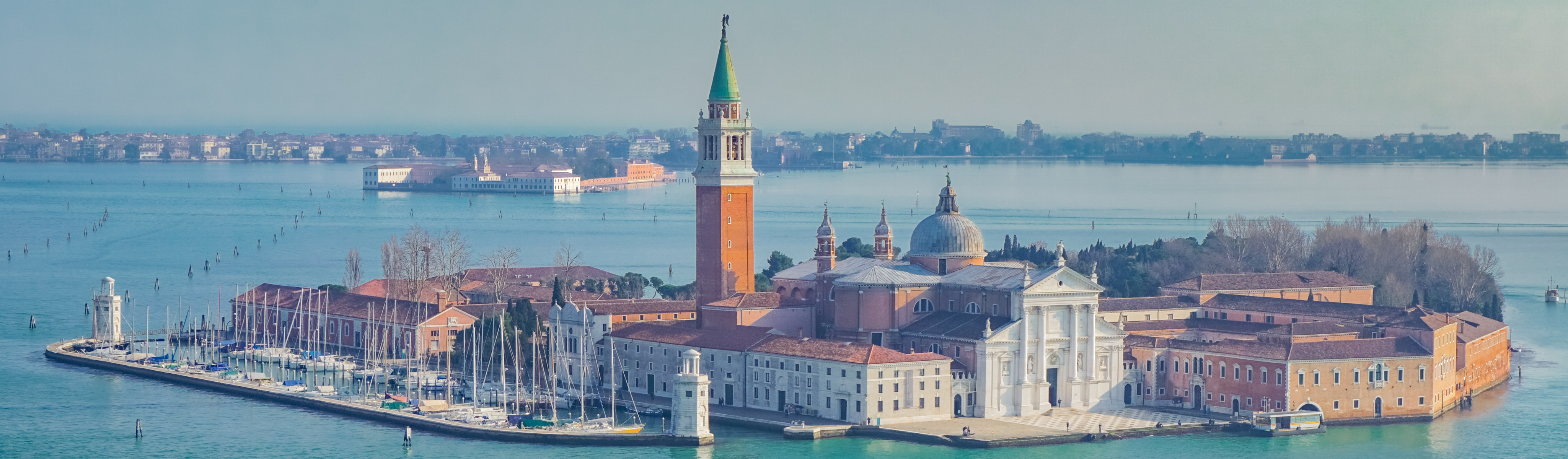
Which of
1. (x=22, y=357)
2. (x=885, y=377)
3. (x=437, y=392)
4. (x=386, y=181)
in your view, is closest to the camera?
(x=885, y=377)

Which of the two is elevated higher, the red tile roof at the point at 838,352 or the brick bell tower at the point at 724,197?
the brick bell tower at the point at 724,197

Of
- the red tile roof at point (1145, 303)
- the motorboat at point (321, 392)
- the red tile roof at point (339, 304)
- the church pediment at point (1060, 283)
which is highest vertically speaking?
the church pediment at point (1060, 283)

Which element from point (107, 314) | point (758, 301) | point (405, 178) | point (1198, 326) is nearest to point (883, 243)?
point (758, 301)

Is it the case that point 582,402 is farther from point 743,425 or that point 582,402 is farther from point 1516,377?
point 1516,377

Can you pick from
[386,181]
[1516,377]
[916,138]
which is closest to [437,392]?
[1516,377]

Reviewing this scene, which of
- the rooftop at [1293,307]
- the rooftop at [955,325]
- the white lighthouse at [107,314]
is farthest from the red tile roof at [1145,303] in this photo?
the white lighthouse at [107,314]

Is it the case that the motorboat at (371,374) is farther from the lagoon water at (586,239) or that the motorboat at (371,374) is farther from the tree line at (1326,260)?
the tree line at (1326,260)

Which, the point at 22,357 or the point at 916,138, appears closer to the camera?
the point at 22,357
